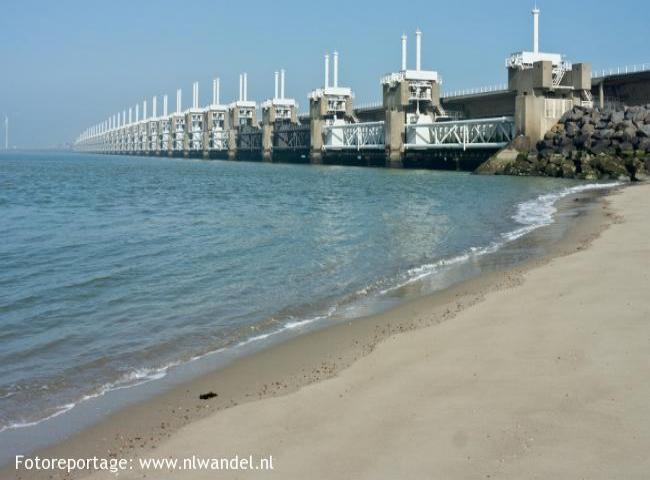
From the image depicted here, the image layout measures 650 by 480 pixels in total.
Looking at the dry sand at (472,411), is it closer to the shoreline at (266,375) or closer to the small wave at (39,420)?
the shoreline at (266,375)

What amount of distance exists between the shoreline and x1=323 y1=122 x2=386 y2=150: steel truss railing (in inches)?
2808

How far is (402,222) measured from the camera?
25.3 m

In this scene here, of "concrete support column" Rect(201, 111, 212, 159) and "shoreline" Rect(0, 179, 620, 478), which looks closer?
"shoreline" Rect(0, 179, 620, 478)

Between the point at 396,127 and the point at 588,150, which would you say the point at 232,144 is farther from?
the point at 588,150

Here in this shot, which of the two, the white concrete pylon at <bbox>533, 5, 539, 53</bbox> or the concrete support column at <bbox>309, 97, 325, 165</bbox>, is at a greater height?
the white concrete pylon at <bbox>533, 5, 539, 53</bbox>

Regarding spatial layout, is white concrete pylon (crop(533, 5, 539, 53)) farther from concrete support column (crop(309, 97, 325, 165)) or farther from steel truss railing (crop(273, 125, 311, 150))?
steel truss railing (crop(273, 125, 311, 150))

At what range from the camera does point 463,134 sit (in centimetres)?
6831

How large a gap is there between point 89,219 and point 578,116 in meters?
40.4

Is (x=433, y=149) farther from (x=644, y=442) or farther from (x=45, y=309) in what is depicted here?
(x=644, y=442)

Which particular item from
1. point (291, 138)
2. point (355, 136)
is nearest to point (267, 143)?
point (291, 138)

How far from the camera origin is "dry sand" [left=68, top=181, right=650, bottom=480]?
497 centimetres

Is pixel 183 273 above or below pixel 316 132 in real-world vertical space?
below

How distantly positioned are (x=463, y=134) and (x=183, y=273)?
5624 cm

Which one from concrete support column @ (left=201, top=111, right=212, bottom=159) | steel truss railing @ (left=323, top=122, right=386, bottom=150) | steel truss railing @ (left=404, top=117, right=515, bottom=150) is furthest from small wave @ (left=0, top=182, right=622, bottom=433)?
concrete support column @ (left=201, top=111, right=212, bottom=159)
